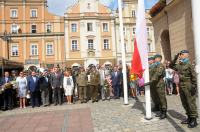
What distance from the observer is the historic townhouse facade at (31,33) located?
4588 centimetres

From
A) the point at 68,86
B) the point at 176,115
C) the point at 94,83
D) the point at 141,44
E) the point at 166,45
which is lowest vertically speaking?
the point at 176,115

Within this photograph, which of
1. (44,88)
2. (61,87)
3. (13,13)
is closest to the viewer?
(44,88)

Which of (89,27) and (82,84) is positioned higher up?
(89,27)

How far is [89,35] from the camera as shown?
153 ft

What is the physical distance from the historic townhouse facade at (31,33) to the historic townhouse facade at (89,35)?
167cm

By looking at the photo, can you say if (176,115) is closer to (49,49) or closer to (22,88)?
(22,88)

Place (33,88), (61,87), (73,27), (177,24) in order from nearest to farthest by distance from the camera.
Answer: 1. (177,24)
2. (33,88)
3. (61,87)
4. (73,27)

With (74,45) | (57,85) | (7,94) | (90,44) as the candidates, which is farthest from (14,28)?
(57,85)

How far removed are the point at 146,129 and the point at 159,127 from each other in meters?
0.37

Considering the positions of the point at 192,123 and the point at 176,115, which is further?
the point at 176,115

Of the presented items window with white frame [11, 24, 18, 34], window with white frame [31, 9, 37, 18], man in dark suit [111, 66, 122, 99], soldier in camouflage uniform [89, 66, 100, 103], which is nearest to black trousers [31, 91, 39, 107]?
soldier in camouflage uniform [89, 66, 100, 103]

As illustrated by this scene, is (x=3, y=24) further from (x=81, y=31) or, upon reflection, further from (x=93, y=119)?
(x=93, y=119)

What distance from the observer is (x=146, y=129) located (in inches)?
263

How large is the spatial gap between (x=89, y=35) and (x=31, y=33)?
10183 mm
